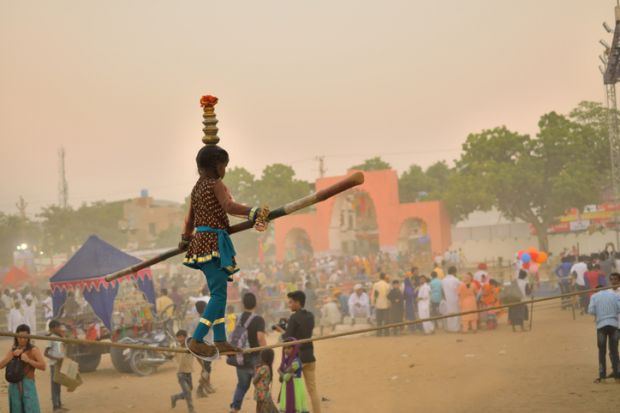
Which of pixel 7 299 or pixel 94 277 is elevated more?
pixel 94 277

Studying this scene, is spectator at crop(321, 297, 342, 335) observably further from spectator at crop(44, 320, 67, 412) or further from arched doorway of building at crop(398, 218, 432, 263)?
arched doorway of building at crop(398, 218, 432, 263)

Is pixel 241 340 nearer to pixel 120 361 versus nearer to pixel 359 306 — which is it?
pixel 120 361

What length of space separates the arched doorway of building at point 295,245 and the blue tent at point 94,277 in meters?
29.1

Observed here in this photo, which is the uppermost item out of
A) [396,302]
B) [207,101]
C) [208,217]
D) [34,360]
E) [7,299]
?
[207,101]

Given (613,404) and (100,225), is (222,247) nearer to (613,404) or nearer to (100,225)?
(613,404)

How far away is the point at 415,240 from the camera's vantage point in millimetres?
44812

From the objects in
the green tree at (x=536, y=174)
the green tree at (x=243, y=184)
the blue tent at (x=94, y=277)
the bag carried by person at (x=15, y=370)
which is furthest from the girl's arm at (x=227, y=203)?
the green tree at (x=243, y=184)

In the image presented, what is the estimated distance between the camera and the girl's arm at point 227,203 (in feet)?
13.4

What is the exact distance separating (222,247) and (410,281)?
14.2 metres

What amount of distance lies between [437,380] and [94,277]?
6738 millimetres

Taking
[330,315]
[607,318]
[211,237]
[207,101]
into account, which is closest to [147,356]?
[330,315]

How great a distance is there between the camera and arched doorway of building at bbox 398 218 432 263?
36862mm

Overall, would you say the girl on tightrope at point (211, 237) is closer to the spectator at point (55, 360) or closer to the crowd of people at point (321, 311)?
the crowd of people at point (321, 311)

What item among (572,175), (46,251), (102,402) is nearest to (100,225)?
(46,251)
